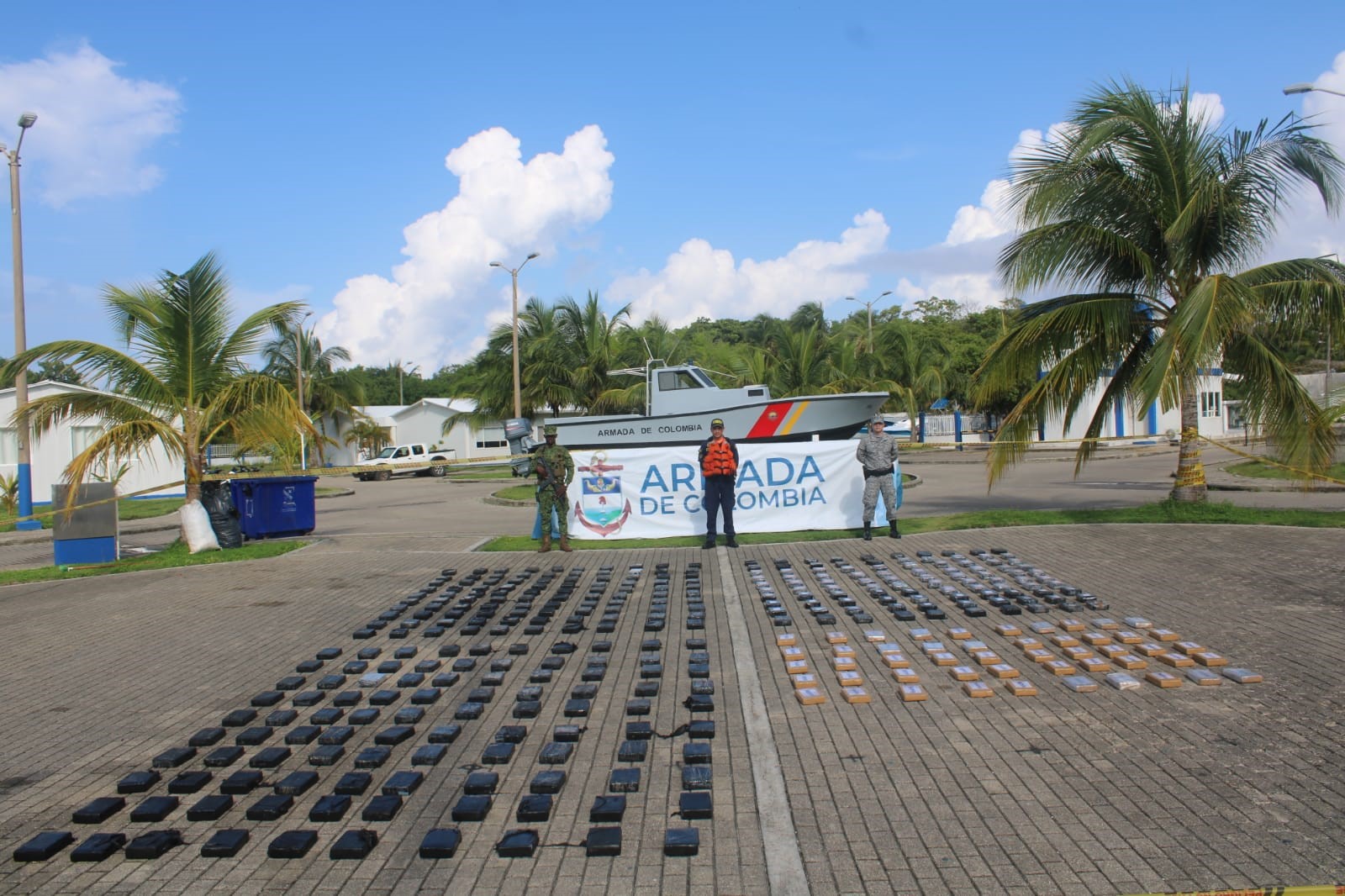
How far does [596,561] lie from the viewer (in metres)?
12.0

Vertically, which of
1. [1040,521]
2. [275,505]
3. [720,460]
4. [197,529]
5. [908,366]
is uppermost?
[908,366]

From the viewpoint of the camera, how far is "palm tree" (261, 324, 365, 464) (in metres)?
51.2

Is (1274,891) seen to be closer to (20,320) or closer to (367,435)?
(20,320)

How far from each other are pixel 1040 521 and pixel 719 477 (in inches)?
178

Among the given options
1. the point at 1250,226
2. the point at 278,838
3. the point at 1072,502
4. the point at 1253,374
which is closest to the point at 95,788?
the point at 278,838

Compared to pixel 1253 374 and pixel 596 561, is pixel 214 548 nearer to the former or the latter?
pixel 596 561

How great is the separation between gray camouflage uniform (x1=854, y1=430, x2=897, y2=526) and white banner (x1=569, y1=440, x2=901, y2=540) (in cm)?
92

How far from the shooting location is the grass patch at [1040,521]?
40.2 ft

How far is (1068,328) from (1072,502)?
5.17 metres

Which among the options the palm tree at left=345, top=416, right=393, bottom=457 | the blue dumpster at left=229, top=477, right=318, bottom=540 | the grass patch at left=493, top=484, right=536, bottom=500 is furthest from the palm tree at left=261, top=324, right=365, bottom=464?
the blue dumpster at left=229, top=477, right=318, bottom=540

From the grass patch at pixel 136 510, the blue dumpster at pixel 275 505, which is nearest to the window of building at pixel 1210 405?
the blue dumpster at pixel 275 505

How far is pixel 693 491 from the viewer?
13.6 meters

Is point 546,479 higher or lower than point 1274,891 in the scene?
higher

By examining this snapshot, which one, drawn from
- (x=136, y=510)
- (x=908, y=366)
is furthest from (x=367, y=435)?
(x=908, y=366)
